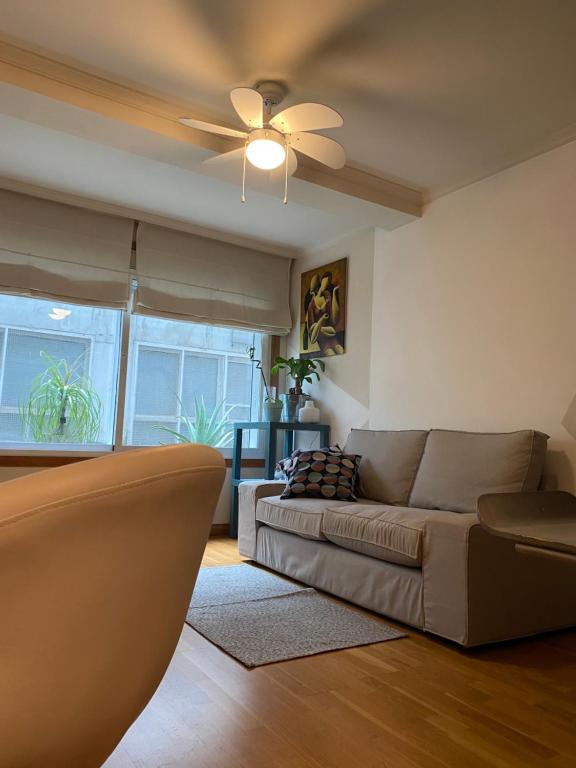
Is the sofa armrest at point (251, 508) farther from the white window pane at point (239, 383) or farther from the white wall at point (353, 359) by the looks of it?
the white window pane at point (239, 383)

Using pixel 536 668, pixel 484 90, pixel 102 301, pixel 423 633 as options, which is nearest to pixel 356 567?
pixel 423 633

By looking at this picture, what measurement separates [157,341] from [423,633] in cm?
311

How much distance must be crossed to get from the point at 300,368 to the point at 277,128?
2363mm

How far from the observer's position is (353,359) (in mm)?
4555

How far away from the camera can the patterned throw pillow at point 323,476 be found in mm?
3551

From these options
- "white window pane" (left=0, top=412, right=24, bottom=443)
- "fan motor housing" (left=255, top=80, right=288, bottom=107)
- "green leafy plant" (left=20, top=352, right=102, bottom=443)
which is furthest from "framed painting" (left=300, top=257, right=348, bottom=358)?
"white window pane" (left=0, top=412, right=24, bottom=443)

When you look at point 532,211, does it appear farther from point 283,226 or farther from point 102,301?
point 102,301

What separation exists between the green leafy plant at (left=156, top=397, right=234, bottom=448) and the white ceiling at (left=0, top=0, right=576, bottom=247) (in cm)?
223

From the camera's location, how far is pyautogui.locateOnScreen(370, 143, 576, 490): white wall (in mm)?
3064

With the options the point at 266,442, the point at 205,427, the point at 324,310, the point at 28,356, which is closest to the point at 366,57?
the point at 324,310

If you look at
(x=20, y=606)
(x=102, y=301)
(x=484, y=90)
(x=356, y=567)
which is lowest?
(x=356, y=567)

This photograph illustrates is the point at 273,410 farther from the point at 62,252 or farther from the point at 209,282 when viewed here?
the point at 62,252

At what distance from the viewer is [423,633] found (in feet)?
8.58

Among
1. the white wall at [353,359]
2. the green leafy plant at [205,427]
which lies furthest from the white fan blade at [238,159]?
the green leafy plant at [205,427]
